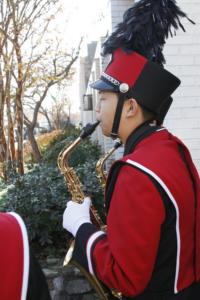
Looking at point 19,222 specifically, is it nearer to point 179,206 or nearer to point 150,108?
point 179,206

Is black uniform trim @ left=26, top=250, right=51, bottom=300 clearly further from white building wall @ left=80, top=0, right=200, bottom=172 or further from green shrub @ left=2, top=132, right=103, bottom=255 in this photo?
white building wall @ left=80, top=0, right=200, bottom=172

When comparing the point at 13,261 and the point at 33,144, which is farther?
the point at 33,144

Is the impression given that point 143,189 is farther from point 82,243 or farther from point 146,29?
point 146,29

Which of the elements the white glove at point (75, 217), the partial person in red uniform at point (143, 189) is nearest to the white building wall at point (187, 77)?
the partial person in red uniform at point (143, 189)

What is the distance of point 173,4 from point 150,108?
57cm

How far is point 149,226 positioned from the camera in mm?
1736

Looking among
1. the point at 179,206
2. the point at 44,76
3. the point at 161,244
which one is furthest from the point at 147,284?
the point at 44,76

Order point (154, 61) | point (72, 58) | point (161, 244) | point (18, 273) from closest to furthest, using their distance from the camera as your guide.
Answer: point (18, 273) < point (161, 244) < point (154, 61) < point (72, 58)

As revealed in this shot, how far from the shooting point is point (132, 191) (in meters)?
1.75

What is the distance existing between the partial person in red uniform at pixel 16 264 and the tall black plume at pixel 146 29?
111 cm

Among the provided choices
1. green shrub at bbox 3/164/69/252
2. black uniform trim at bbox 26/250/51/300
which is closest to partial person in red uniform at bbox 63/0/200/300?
black uniform trim at bbox 26/250/51/300

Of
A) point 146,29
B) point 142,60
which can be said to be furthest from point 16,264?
point 146,29

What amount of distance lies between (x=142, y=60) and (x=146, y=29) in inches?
6.8

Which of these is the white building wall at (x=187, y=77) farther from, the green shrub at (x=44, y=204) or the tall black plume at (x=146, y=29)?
the tall black plume at (x=146, y=29)
